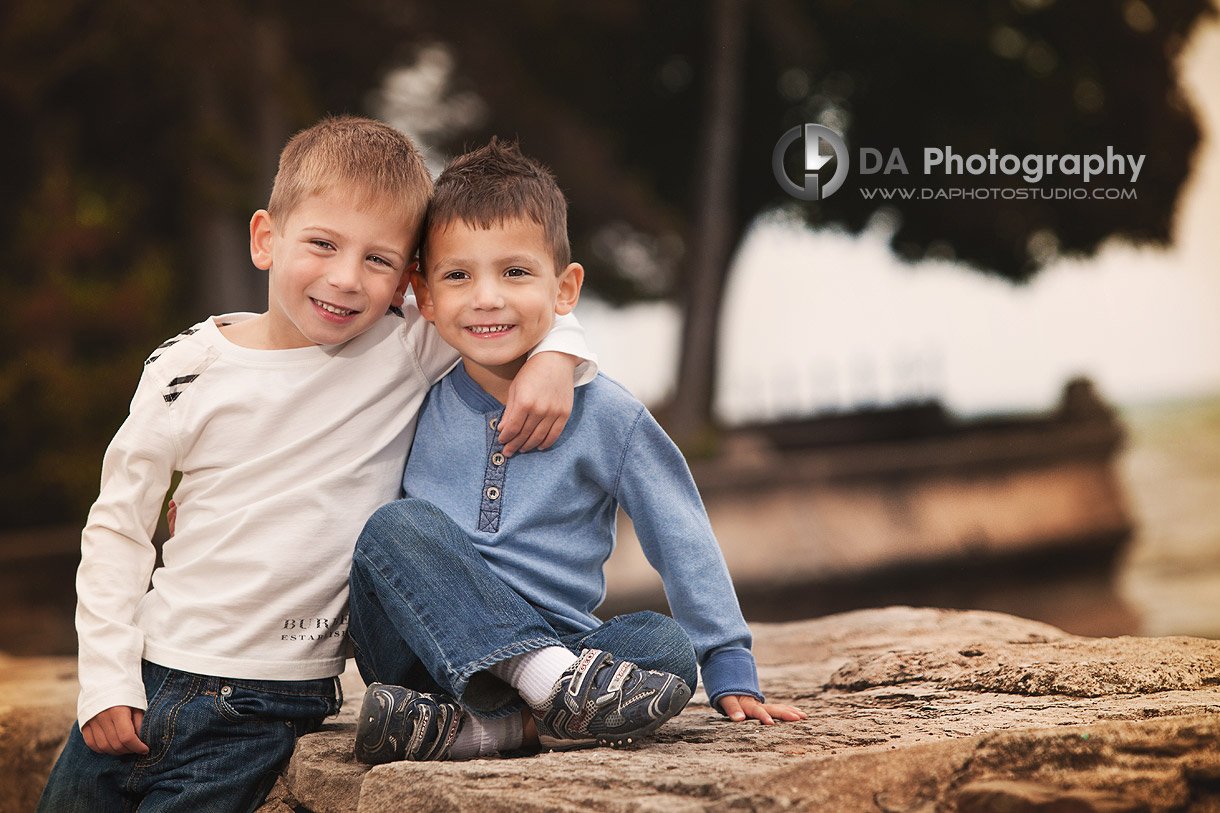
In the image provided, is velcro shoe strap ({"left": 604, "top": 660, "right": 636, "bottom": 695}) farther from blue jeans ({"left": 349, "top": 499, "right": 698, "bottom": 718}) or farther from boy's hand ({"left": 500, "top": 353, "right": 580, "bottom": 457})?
boy's hand ({"left": 500, "top": 353, "right": 580, "bottom": 457})

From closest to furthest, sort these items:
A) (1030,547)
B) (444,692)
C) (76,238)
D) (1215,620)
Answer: (444,692)
(1215,620)
(76,238)
(1030,547)

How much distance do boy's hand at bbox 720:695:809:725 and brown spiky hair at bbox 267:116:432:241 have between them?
0.58m

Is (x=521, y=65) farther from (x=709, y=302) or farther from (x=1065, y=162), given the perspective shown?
(x=1065, y=162)

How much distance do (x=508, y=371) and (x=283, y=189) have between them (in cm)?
31

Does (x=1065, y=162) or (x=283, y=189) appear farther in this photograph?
(x=1065, y=162)

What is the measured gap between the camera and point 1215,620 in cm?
327

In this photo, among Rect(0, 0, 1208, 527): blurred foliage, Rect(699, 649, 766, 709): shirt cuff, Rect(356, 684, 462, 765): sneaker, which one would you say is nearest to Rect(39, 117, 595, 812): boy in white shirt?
Rect(356, 684, 462, 765): sneaker

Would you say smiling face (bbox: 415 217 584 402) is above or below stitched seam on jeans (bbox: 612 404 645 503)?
above

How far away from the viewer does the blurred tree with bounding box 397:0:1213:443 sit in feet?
11.8

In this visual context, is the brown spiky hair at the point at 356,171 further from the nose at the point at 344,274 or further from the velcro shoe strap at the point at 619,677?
the velcro shoe strap at the point at 619,677

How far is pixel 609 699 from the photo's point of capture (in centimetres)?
98

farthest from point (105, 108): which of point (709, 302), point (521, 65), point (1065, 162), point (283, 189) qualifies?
point (1065, 162)

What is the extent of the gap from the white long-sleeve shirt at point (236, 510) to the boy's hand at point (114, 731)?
10mm

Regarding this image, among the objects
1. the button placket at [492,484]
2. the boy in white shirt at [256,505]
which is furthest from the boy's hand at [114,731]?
the button placket at [492,484]
